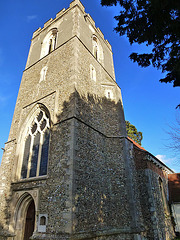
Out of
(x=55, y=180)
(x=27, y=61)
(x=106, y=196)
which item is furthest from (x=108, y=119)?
(x=27, y=61)

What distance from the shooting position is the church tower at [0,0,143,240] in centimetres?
701

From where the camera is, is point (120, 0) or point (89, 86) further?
point (89, 86)

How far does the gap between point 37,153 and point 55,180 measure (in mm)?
2410

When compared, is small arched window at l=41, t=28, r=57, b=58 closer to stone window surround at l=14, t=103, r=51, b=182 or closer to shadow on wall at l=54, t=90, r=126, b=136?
stone window surround at l=14, t=103, r=51, b=182

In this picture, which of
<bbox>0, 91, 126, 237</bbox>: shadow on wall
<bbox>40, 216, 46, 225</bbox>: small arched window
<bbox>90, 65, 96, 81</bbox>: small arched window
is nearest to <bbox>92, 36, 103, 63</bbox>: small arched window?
<bbox>90, 65, 96, 81</bbox>: small arched window

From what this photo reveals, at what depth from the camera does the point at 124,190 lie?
9.11 m

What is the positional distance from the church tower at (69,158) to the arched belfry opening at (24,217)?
1.6 inches

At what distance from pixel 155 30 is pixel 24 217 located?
955 cm

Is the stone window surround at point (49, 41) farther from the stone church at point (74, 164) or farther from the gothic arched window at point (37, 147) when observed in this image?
the gothic arched window at point (37, 147)

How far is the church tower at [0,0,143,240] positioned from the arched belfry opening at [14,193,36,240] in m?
0.04

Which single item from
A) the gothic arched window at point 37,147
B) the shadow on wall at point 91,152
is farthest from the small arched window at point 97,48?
the gothic arched window at point 37,147

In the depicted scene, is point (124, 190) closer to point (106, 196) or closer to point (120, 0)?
point (106, 196)

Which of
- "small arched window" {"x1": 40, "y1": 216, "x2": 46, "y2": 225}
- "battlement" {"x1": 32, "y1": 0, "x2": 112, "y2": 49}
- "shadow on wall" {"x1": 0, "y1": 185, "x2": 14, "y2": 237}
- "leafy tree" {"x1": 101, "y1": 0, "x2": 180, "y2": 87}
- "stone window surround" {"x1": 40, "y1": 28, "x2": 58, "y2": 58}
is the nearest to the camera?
"leafy tree" {"x1": 101, "y1": 0, "x2": 180, "y2": 87}

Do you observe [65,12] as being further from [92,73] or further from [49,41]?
[92,73]
